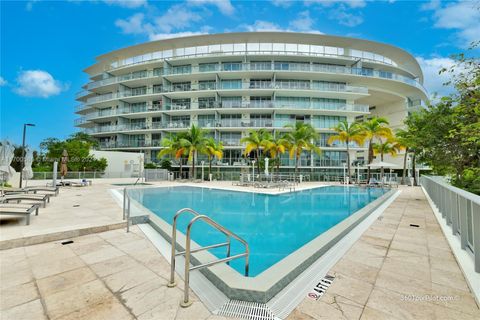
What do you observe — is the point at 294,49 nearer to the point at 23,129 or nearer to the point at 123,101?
the point at 123,101

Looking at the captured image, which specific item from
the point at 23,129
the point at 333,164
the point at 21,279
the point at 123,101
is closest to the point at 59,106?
the point at 123,101

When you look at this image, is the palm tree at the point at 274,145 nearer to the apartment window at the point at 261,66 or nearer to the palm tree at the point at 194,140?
the palm tree at the point at 194,140

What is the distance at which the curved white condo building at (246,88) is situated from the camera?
31.1 meters

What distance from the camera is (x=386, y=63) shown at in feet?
117

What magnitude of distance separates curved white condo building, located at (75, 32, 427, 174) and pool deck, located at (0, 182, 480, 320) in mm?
27005

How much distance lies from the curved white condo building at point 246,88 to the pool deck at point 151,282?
2701 centimetres

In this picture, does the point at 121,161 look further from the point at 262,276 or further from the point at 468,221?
the point at 468,221

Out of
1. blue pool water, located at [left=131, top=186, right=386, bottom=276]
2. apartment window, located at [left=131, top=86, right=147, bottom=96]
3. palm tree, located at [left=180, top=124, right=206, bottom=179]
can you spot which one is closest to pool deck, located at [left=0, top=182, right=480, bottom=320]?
blue pool water, located at [left=131, top=186, right=386, bottom=276]

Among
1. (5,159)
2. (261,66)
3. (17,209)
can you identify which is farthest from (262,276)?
(261,66)

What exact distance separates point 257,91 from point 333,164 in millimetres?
15461

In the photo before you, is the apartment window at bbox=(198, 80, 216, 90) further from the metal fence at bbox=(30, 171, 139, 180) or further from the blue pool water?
the blue pool water

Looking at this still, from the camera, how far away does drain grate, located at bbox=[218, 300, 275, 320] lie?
7.49 feet

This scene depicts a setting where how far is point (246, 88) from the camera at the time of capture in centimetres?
3134

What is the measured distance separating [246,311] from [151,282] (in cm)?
139
